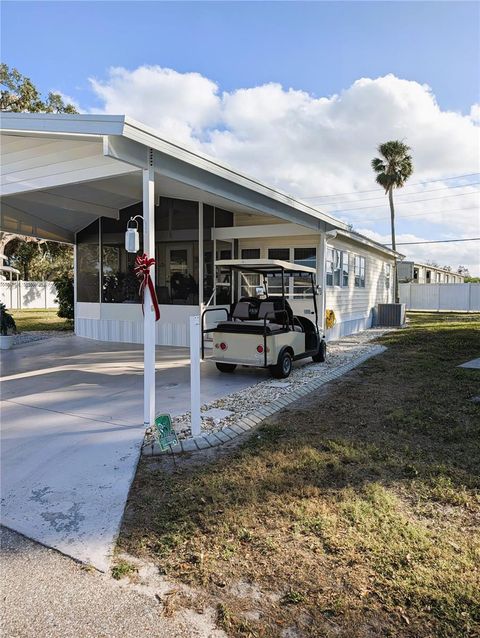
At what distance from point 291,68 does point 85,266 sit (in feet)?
23.4

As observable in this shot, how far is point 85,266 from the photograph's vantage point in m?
12.1

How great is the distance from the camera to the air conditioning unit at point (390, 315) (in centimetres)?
1795

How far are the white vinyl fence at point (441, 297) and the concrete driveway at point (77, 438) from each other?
2529 cm

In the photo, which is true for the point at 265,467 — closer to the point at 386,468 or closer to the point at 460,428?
the point at 386,468

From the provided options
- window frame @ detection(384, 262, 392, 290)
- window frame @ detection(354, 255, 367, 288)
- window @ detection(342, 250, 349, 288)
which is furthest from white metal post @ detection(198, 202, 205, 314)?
window frame @ detection(384, 262, 392, 290)

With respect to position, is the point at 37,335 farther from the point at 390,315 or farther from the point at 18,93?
the point at 18,93

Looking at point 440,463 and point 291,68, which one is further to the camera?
point 291,68

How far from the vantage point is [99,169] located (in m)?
5.64

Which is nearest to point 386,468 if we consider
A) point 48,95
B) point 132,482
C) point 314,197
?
point 132,482

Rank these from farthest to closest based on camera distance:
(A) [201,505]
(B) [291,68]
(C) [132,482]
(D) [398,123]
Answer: (D) [398,123]
(B) [291,68]
(C) [132,482]
(A) [201,505]

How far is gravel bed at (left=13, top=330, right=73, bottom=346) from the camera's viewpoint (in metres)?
11.8

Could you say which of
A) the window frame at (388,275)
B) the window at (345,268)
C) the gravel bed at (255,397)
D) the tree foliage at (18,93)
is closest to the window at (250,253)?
the window at (345,268)

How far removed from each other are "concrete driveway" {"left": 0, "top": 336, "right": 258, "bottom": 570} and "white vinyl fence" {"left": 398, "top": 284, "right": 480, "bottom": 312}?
25294 mm

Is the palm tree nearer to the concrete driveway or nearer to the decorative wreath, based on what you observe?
the decorative wreath
